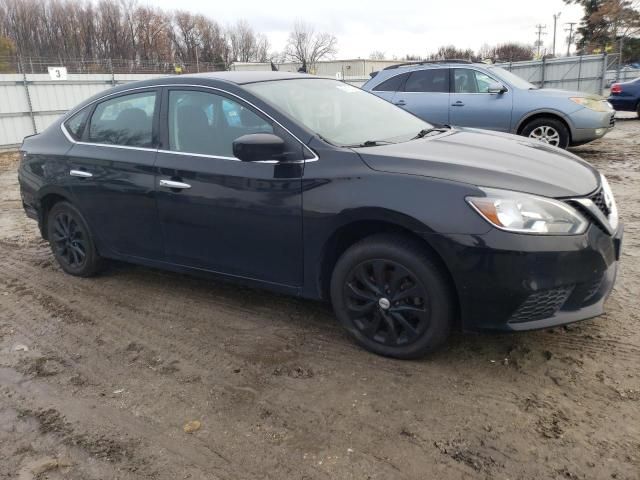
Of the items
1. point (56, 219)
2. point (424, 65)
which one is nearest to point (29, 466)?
point (56, 219)

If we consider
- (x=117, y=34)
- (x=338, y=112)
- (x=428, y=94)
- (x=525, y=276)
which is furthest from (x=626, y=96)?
(x=117, y=34)

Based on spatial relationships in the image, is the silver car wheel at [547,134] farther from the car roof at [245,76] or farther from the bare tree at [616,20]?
the bare tree at [616,20]

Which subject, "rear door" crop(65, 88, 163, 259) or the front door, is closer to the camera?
the front door

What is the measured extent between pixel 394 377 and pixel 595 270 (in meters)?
1.21

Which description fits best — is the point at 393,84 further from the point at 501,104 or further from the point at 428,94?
the point at 501,104

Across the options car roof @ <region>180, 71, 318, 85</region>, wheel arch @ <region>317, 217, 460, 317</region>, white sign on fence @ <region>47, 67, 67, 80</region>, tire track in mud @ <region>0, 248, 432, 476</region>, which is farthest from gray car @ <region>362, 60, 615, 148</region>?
white sign on fence @ <region>47, 67, 67, 80</region>

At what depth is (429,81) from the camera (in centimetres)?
1009

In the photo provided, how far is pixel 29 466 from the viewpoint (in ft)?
8.16

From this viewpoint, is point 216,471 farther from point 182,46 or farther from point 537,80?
point 182,46

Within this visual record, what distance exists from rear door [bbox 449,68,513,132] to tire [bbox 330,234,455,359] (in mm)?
7175

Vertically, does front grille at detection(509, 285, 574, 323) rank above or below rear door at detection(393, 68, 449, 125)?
below

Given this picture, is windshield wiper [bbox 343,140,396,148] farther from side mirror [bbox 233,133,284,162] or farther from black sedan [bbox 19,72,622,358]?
side mirror [bbox 233,133,284,162]

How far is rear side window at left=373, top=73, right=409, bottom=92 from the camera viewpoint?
1027cm

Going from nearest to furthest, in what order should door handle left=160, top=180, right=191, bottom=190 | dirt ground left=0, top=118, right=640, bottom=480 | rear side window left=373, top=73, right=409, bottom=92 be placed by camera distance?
dirt ground left=0, top=118, right=640, bottom=480, door handle left=160, top=180, right=191, bottom=190, rear side window left=373, top=73, right=409, bottom=92
